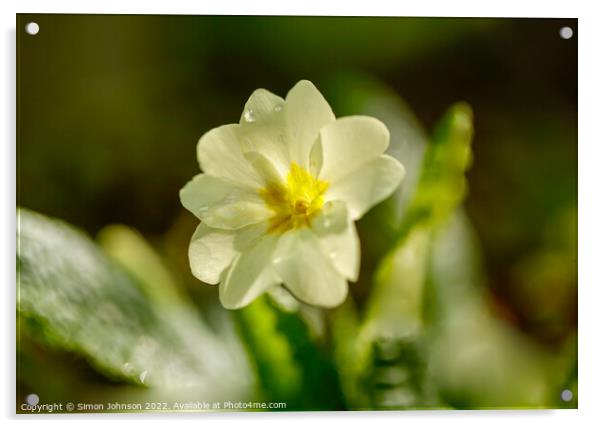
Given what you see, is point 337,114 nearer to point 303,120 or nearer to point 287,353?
point 303,120

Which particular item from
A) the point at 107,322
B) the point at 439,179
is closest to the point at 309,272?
the point at 439,179

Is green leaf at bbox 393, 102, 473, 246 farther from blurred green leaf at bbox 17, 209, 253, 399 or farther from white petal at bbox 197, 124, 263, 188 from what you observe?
blurred green leaf at bbox 17, 209, 253, 399

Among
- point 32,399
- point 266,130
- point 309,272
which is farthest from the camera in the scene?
point 32,399

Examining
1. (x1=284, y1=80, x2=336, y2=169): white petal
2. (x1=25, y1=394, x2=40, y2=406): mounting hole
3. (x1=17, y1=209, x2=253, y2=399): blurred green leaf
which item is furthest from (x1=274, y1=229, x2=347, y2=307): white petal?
(x1=25, y1=394, x2=40, y2=406): mounting hole

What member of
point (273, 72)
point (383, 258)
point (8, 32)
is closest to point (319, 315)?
point (383, 258)

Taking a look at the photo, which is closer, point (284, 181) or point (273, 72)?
point (284, 181)
